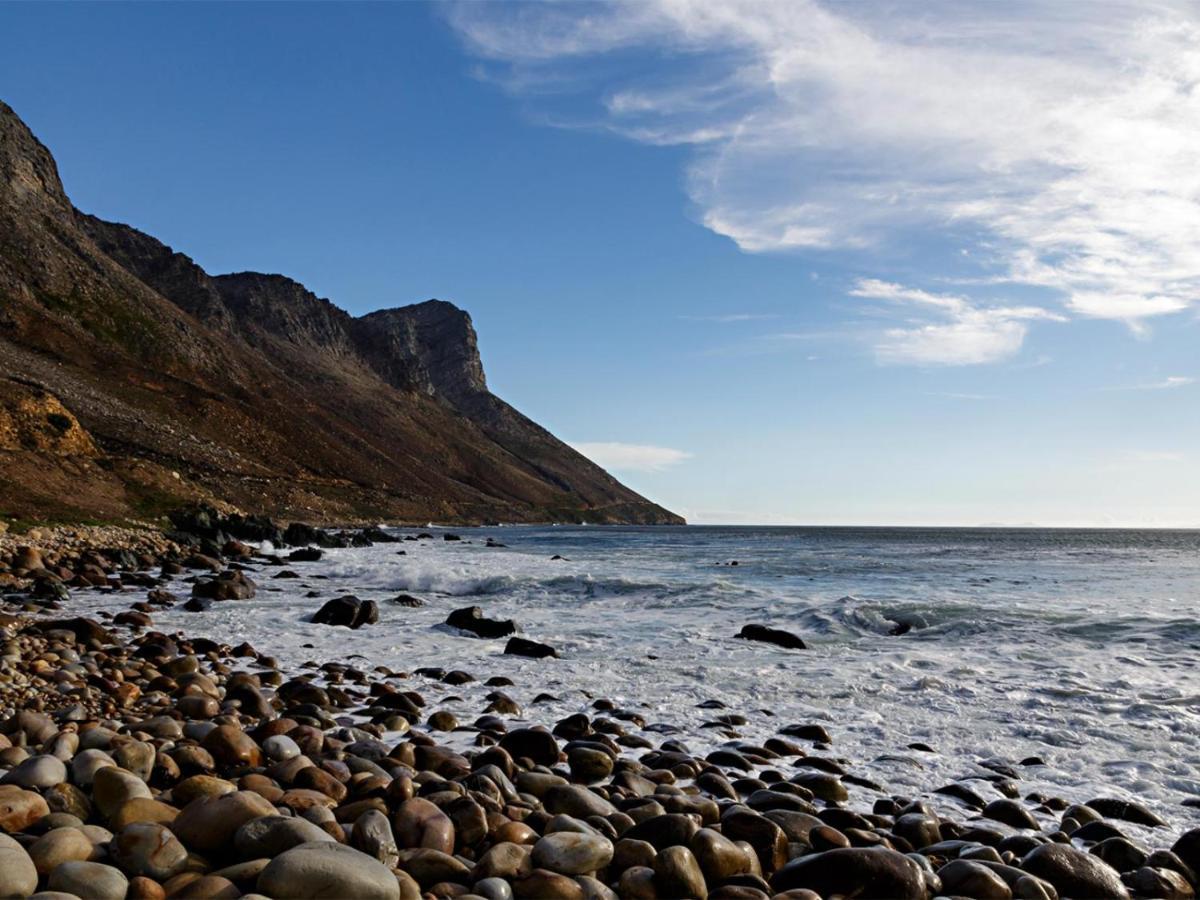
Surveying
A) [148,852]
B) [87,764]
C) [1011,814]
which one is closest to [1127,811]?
[1011,814]

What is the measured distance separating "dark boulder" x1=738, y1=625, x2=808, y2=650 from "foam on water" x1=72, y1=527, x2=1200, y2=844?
1.40 ft

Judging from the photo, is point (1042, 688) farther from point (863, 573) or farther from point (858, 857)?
point (863, 573)

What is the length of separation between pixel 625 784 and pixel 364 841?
8.36 feet

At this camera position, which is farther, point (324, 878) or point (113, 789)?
point (113, 789)

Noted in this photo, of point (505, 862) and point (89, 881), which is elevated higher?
point (89, 881)

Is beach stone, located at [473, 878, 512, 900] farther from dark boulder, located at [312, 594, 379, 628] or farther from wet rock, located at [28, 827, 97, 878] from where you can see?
dark boulder, located at [312, 594, 379, 628]

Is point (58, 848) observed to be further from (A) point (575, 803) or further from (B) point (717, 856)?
(B) point (717, 856)

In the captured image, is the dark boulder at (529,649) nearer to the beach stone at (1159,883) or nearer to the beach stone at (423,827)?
the beach stone at (423,827)

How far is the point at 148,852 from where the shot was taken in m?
4.01

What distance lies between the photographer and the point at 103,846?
414cm

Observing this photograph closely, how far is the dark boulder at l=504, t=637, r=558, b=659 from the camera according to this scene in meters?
13.1

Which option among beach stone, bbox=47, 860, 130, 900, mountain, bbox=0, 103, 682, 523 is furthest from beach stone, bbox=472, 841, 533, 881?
mountain, bbox=0, 103, 682, 523

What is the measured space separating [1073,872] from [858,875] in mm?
1638

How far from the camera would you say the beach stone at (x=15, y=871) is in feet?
11.5
